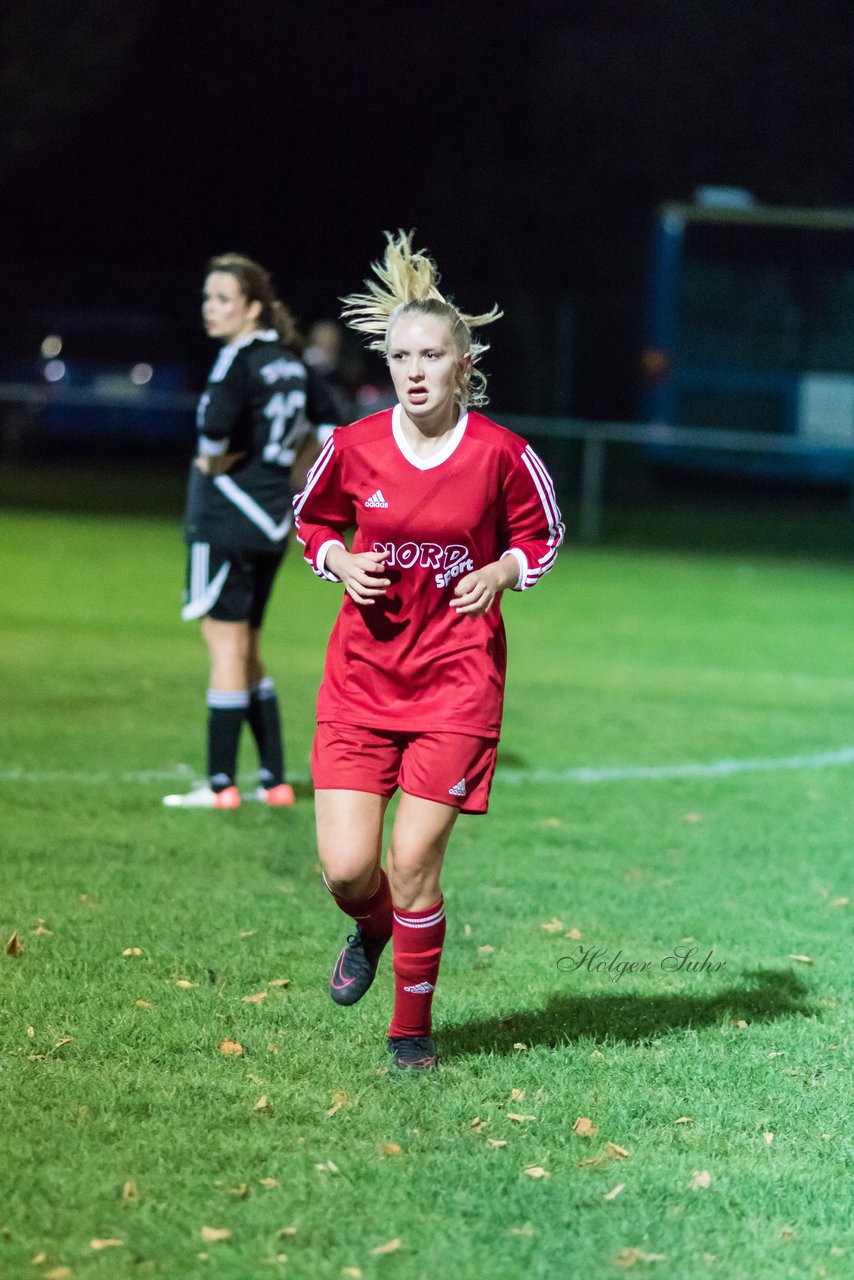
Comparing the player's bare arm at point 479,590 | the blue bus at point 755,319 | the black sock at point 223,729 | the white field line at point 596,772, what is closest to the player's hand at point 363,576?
the player's bare arm at point 479,590

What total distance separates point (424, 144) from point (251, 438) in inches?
1110

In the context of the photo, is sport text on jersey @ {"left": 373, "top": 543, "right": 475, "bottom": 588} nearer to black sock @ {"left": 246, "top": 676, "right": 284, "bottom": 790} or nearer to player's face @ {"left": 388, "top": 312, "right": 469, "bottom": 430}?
player's face @ {"left": 388, "top": 312, "right": 469, "bottom": 430}

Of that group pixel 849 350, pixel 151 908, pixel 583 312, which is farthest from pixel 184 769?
pixel 583 312

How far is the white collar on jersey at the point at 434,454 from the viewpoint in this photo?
186 inches

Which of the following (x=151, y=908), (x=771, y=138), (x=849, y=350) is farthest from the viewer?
(x=771, y=138)

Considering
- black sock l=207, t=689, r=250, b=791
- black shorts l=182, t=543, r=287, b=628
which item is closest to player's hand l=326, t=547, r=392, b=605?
black shorts l=182, t=543, r=287, b=628

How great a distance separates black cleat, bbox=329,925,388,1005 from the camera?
507 centimetres

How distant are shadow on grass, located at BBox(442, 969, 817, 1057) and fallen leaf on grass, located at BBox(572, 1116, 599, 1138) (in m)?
0.54

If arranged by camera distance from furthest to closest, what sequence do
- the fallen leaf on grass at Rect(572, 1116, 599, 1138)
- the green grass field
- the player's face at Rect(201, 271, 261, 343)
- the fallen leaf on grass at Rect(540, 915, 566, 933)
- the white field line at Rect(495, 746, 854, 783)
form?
the white field line at Rect(495, 746, 854, 783)
the player's face at Rect(201, 271, 261, 343)
the fallen leaf on grass at Rect(540, 915, 566, 933)
the fallen leaf on grass at Rect(572, 1116, 599, 1138)
the green grass field

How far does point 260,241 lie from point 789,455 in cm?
1586

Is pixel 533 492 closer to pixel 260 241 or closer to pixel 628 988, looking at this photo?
pixel 628 988

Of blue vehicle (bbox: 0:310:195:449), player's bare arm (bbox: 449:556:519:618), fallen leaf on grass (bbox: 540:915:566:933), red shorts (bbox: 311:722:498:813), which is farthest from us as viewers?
blue vehicle (bbox: 0:310:195:449)

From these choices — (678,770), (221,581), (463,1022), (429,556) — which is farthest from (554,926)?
(678,770)

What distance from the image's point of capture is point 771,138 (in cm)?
3131
